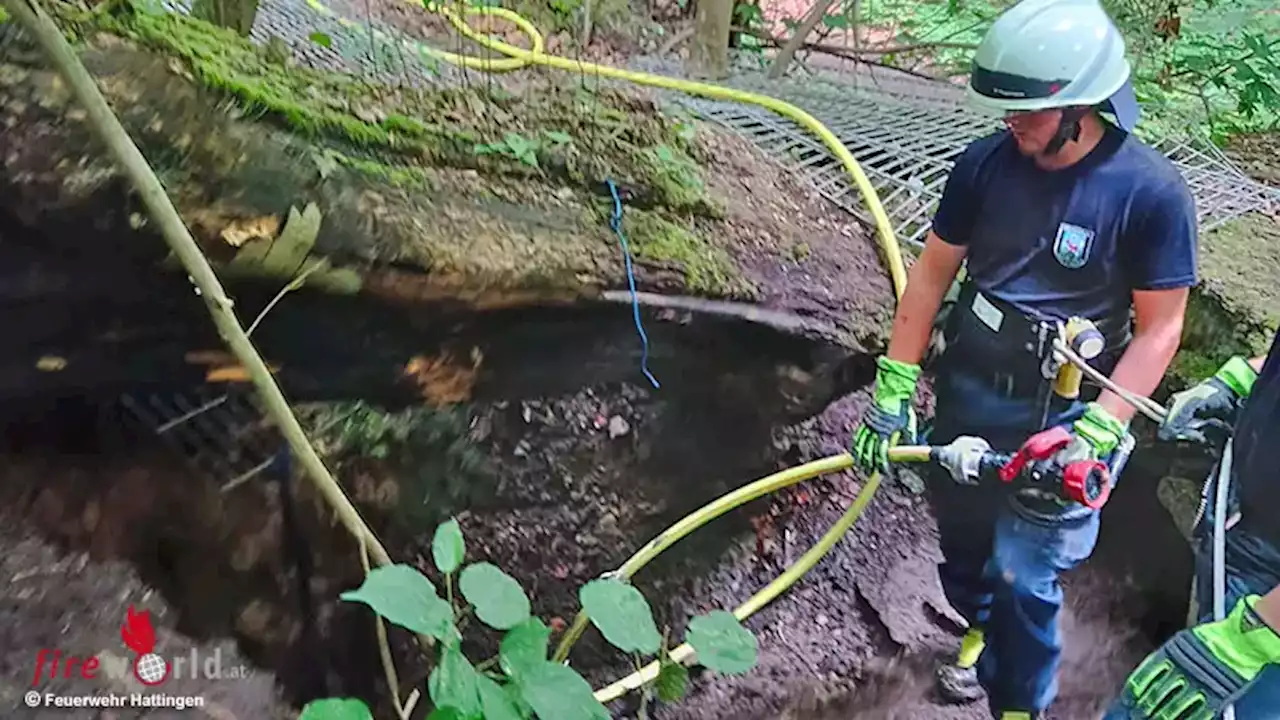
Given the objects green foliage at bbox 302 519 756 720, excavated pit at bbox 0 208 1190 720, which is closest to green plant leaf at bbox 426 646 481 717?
green foliage at bbox 302 519 756 720

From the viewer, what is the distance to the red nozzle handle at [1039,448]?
2.99 feet

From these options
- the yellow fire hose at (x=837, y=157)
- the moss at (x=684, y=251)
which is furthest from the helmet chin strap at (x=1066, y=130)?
the moss at (x=684, y=251)

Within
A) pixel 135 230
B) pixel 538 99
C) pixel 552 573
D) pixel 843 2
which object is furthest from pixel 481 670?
pixel 843 2

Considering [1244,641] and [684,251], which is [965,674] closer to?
[1244,641]

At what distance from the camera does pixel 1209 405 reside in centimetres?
89

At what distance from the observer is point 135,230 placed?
97cm

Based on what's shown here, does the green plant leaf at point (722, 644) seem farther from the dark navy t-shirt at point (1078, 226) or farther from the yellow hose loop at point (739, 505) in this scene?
the dark navy t-shirt at point (1078, 226)

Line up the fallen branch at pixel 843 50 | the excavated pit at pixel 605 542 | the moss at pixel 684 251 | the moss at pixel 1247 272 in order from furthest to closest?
1. the fallen branch at pixel 843 50
2. the moss at pixel 684 251
3. the moss at pixel 1247 272
4. the excavated pit at pixel 605 542

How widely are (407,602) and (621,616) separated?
0.21 meters

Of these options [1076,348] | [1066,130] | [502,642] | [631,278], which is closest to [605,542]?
[631,278]

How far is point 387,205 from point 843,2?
93 centimetres

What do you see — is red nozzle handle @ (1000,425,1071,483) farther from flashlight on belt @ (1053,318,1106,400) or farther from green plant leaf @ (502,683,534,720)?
green plant leaf @ (502,683,534,720)

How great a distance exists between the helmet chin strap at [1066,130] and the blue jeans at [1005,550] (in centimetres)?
25

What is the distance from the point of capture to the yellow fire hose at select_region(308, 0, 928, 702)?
1.32m
